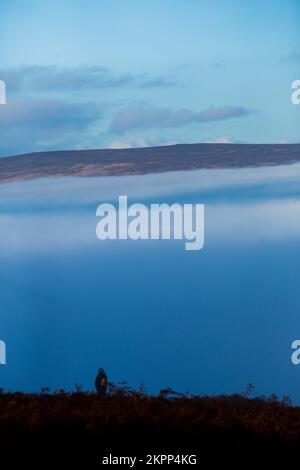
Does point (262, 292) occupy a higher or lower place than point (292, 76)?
lower

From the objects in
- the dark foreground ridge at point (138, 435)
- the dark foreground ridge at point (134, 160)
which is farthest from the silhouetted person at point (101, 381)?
the dark foreground ridge at point (138, 435)

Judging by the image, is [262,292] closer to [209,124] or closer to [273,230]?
[273,230]

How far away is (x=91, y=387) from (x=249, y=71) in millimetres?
2345

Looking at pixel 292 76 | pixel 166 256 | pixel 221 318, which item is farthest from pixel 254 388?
pixel 292 76

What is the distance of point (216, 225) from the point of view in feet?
19.8
